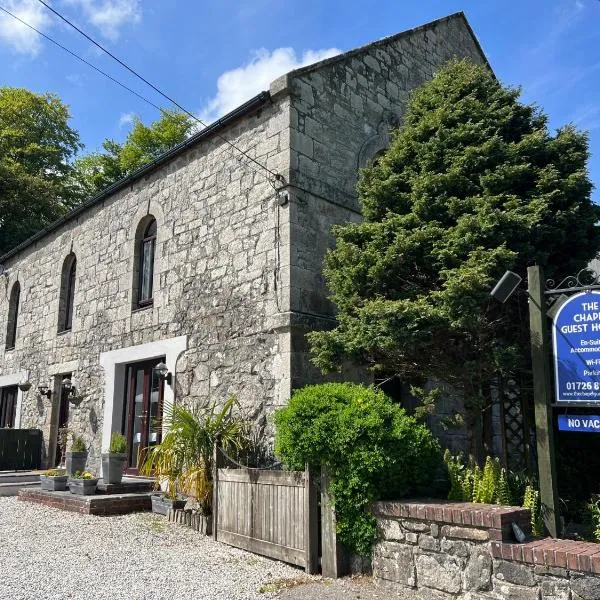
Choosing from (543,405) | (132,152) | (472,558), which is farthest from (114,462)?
(132,152)

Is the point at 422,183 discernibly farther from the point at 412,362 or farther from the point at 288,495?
the point at 288,495

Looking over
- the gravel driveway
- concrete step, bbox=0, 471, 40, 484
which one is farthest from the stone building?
the gravel driveway

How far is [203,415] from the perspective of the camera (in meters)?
8.68

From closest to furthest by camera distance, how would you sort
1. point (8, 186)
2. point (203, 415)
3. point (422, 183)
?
point (422, 183) → point (203, 415) → point (8, 186)

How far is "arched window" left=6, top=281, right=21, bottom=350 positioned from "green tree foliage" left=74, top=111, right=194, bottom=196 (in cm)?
1140

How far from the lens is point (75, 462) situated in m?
9.45

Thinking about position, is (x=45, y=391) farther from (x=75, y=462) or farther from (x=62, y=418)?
(x=75, y=462)

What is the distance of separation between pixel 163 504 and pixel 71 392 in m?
5.04

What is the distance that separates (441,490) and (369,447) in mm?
1028

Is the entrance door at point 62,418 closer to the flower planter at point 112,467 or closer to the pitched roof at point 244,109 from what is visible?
the pitched roof at point 244,109

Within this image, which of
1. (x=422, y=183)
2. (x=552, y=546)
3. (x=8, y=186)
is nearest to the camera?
(x=552, y=546)

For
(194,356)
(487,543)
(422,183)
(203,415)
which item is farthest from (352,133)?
(487,543)

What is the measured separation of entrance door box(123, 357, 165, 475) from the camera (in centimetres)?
1010

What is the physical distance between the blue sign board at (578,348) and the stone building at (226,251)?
11.7ft
